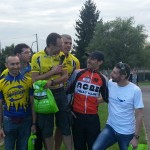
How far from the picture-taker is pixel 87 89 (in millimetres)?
6418

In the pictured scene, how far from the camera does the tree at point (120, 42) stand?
270ft

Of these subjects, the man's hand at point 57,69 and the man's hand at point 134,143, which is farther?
the man's hand at point 57,69

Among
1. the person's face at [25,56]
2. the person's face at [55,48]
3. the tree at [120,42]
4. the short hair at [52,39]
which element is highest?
the short hair at [52,39]

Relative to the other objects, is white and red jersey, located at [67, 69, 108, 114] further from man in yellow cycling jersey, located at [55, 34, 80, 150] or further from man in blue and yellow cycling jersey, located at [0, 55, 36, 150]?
man in blue and yellow cycling jersey, located at [0, 55, 36, 150]

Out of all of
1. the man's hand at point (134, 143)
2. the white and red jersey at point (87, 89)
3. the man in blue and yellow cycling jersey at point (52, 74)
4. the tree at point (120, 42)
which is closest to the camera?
the man's hand at point (134, 143)

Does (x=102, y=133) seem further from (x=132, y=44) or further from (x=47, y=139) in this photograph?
(x=132, y=44)

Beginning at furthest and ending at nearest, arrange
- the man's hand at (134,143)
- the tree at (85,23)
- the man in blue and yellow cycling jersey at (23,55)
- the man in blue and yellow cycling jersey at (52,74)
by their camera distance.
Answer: the tree at (85,23), the man in blue and yellow cycling jersey at (23,55), the man in blue and yellow cycling jersey at (52,74), the man's hand at (134,143)

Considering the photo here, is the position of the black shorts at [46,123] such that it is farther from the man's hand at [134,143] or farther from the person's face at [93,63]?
the man's hand at [134,143]

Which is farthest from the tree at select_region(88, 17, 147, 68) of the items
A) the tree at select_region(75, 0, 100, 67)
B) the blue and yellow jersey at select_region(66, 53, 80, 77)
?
the blue and yellow jersey at select_region(66, 53, 80, 77)

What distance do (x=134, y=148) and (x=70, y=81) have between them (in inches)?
61.6

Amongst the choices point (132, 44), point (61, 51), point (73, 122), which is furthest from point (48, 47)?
point (132, 44)

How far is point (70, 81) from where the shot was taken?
6551 mm

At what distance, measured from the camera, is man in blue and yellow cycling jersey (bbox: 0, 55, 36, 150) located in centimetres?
604

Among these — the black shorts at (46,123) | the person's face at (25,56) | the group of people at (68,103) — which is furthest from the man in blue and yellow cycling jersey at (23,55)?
the black shorts at (46,123)
